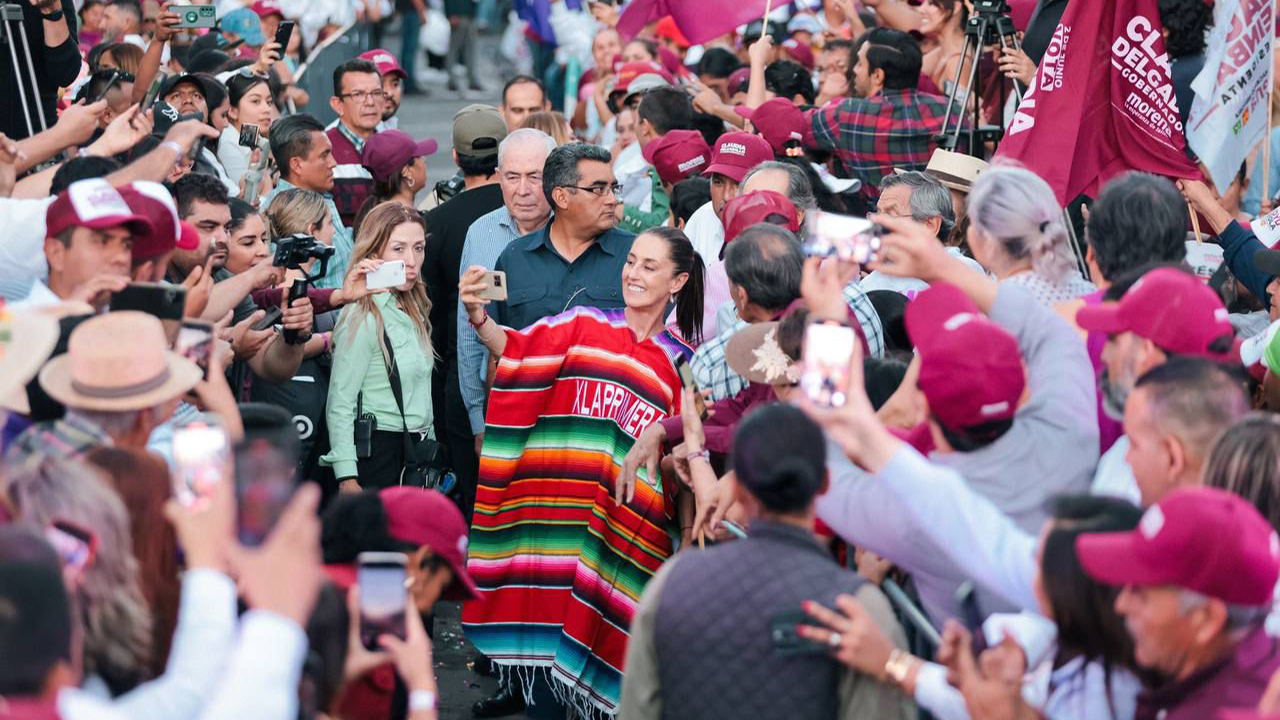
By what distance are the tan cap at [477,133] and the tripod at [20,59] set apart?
198 centimetres

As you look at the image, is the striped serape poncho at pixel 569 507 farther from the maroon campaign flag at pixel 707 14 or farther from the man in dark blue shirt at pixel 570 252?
the maroon campaign flag at pixel 707 14

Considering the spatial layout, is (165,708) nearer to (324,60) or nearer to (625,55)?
(625,55)

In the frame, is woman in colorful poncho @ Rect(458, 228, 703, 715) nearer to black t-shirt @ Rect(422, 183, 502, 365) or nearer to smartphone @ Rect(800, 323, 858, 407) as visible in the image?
black t-shirt @ Rect(422, 183, 502, 365)

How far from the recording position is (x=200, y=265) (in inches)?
219

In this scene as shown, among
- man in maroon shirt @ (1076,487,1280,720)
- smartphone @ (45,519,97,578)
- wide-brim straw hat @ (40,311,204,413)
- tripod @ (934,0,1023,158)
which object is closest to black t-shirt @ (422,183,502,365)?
tripod @ (934,0,1023,158)

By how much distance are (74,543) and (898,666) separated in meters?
1.67

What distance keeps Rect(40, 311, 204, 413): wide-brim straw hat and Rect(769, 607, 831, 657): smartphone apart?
1528 mm

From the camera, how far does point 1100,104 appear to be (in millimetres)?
6594

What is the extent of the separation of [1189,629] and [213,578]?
176cm

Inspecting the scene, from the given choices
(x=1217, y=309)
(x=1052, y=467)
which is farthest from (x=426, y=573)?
(x=1217, y=309)

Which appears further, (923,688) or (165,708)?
(923,688)

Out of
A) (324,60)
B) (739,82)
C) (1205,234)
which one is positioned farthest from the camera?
(324,60)

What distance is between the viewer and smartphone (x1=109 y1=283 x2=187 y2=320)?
425cm

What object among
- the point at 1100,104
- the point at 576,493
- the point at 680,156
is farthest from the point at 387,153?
the point at 1100,104
